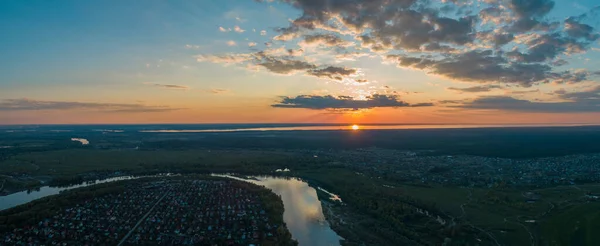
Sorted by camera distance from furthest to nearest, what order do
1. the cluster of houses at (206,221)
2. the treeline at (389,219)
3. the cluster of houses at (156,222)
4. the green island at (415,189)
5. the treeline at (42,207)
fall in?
the green island at (415,189), the treeline at (42,207), the treeline at (389,219), the cluster of houses at (206,221), the cluster of houses at (156,222)

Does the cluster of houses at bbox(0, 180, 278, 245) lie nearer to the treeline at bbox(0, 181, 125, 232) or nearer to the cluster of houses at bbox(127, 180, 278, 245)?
the cluster of houses at bbox(127, 180, 278, 245)

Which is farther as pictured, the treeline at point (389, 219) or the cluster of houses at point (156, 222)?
the treeline at point (389, 219)

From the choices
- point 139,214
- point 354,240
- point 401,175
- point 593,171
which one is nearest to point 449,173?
point 401,175

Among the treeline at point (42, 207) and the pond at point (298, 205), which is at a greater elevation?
the treeline at point (42, 207)

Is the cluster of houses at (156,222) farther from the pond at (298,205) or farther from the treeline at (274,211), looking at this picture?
the pond at (298,205)

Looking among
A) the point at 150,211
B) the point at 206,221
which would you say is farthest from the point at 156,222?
the point at 206,221

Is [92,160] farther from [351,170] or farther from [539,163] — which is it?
[539,163]

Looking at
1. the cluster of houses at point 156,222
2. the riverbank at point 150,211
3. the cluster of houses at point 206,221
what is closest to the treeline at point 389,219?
the riverbank at point 150,211
